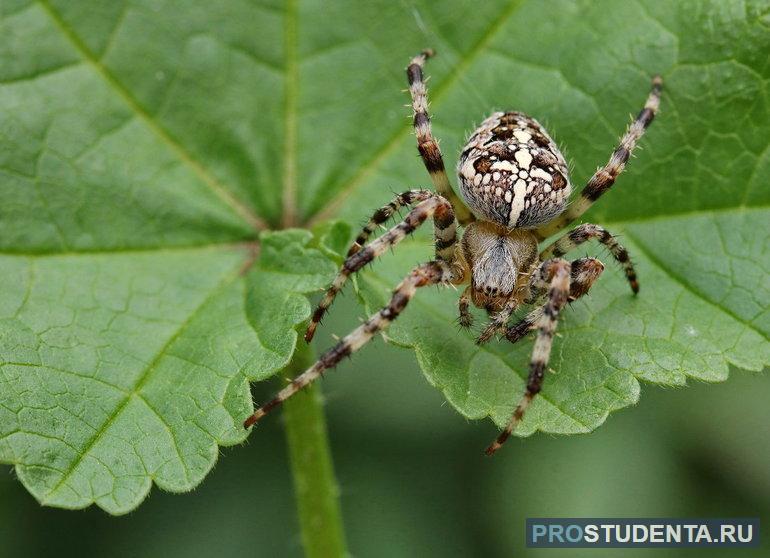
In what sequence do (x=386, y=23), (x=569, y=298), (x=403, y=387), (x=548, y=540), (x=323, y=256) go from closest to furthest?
(x=323, y=256) → (x=569, y=298) → (x=386, y=23) → (x=548, y=540) → (x=403, y=387)

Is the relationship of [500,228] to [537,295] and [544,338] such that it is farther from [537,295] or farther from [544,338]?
[544,338]

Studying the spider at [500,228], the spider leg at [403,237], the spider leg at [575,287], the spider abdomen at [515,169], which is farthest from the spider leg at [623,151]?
the spider leg at [403,237]

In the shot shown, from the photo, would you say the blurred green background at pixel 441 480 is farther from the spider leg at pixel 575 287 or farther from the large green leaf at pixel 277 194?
the spider leg at pixel 575 287

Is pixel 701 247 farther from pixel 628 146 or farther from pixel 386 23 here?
pixel 386 23

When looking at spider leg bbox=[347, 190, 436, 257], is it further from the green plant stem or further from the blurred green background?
the blurred green background

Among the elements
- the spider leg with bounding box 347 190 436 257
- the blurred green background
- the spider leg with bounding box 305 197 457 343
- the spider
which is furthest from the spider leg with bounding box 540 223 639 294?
the blurred green background

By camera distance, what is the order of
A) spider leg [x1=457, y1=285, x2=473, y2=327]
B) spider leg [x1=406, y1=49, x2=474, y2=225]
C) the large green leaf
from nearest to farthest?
the large green leaf, spider leg [x1=457, y1=285, x2=473, y2=327], spider leg [x1=406, y1=49, x2=474, y2=225]

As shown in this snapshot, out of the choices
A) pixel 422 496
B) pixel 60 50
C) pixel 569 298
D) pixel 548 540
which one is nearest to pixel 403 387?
pixel 422 496
